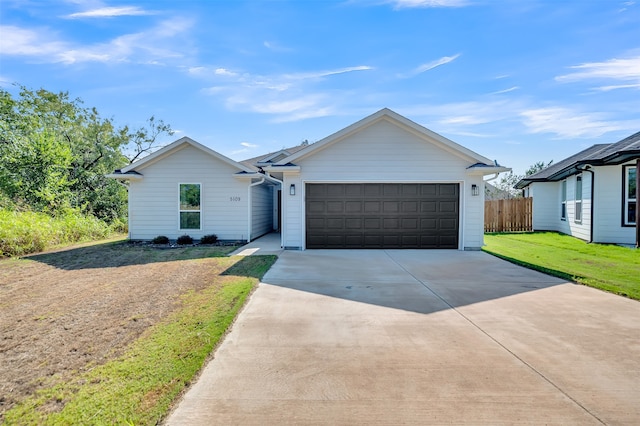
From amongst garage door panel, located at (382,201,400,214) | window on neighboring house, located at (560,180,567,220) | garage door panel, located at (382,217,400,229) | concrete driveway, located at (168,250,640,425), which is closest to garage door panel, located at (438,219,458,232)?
garage door panel, located at (382,217,400,229)

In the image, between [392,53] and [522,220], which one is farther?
[522,220]

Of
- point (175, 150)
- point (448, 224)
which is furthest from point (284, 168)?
point (448, 224)

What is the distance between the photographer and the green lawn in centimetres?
653

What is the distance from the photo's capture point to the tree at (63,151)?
15828 millimetres

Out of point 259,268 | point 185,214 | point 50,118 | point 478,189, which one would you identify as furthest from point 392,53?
point 50,118

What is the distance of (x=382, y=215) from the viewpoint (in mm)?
11062

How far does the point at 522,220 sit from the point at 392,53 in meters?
11.4

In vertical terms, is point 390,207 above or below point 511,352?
above

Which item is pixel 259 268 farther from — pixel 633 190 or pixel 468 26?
pixel 633 190

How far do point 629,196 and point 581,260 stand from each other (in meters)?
4.85

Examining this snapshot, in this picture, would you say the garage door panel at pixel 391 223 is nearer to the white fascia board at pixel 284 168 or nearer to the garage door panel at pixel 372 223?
the garage door panel at pixel 372 223

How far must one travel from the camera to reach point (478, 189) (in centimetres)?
1088

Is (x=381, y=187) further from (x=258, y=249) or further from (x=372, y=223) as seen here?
(x=258, y=249)

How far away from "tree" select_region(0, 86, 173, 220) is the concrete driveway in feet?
53.7
